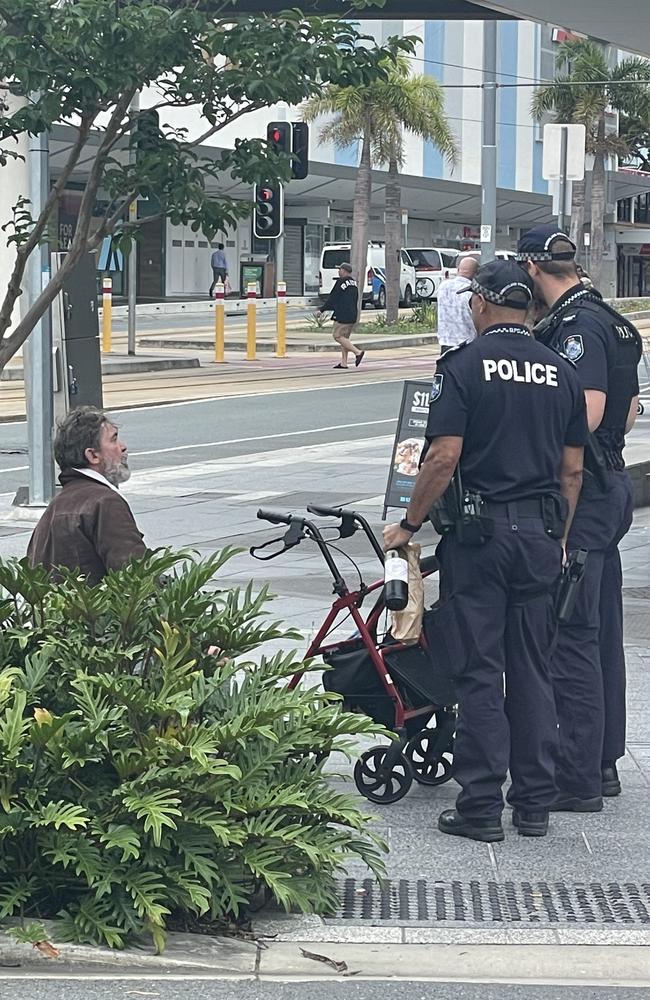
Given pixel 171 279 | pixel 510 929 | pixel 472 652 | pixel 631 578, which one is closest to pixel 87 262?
pixel 631 578

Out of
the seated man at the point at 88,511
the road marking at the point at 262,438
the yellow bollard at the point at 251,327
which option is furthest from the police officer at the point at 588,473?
the yellow bollard at the point at 251,327

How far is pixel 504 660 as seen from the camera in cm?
568

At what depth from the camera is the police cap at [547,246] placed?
19.7 ft

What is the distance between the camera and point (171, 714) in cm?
477

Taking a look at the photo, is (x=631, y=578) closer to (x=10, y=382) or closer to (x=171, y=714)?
(x=171, y=714)

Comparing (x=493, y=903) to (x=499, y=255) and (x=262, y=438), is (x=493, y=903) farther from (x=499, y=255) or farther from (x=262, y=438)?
(x=262, y=438)

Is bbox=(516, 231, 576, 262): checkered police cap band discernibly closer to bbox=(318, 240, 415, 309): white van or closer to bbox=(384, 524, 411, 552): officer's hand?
bbox=(384, 524, 411, 552): officer's hand

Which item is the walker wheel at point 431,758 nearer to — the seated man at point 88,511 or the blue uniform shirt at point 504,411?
the blue uniform shirt at point 504,411

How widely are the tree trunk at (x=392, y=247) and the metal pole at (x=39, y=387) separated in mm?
27690

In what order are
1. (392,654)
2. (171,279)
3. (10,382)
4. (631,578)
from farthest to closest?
(171,279)
(10,382)
(631,578)
(392,654)

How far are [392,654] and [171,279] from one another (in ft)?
160

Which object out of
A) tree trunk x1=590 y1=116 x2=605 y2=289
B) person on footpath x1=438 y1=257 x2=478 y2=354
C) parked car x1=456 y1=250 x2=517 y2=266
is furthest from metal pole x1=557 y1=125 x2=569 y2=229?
tree trunk x1=590 y1=116 x2=605 y2=289

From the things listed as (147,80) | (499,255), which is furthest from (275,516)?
(499,255)

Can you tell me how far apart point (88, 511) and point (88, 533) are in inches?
3.1
